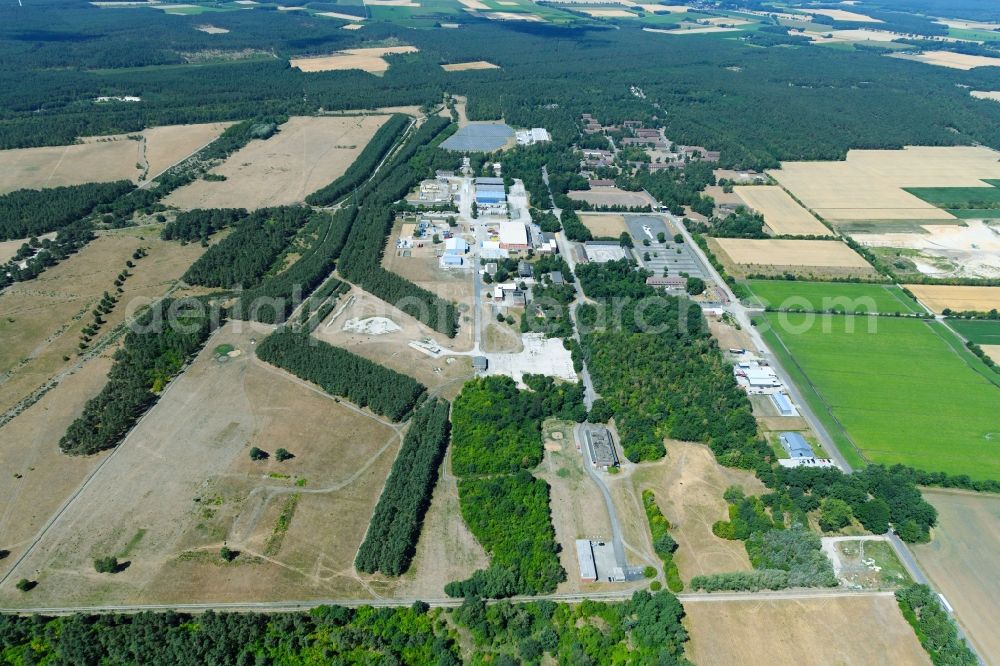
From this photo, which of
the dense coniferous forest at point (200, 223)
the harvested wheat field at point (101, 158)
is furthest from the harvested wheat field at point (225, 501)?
the harvested wheat field at point (101, 158)

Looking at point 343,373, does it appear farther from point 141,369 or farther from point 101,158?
point 101,158

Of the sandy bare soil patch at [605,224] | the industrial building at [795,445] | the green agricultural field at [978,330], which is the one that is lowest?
the industrial building at [795,445]

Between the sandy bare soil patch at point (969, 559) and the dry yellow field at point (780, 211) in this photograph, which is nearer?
the sandy bare soil patch at point (969, 559)

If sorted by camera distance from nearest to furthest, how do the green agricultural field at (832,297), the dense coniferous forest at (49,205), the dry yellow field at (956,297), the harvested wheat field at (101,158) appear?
1. the green agricultural field at (832,297)
2. the dry yellow field at (956,297)
3. the dense coniferous forest at (49,205)
4. the harvested wheat field at (101,158)

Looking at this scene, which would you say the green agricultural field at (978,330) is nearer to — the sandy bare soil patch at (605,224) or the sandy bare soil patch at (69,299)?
the sandy bare soil patch at (605,224)

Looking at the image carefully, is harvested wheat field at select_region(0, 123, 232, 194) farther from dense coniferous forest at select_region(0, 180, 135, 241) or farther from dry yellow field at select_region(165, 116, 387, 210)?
dry yellow field at select_region(165, 116, 387, 210)

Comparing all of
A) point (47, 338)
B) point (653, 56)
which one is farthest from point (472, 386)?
point (653, 56)

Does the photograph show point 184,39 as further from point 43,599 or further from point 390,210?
point 43,599

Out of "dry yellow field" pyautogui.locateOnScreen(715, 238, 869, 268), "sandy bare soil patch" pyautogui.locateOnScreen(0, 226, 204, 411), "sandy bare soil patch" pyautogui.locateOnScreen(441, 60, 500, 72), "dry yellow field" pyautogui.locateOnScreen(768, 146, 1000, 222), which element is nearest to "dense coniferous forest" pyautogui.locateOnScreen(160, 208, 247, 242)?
"sandy bare soil patch" pyautogui.locateOnScreen(0, 226, 204, 411)
